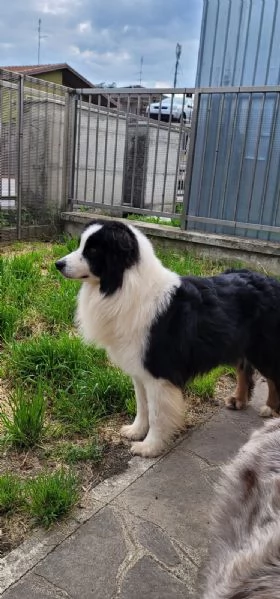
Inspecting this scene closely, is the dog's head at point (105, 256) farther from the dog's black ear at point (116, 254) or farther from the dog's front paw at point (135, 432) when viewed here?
the dog's front paw at point (135, 432)

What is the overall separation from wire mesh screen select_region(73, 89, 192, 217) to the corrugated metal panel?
872 millimetres

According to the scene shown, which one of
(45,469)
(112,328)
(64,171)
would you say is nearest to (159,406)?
(112,328)

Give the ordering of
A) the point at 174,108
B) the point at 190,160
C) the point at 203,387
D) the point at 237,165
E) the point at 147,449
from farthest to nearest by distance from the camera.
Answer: the point at 174,108
the point at 190,160
the point at 237,165
the point at 203,387
the point at 147,449

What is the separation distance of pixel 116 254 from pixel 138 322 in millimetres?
384

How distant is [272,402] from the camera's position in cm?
321

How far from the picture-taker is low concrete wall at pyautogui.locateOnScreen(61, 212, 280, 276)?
5.73m

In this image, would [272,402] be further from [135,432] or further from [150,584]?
[150,584]

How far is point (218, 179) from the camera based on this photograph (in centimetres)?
622

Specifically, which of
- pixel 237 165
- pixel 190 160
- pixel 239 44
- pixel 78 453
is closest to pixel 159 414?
pixel 78 453

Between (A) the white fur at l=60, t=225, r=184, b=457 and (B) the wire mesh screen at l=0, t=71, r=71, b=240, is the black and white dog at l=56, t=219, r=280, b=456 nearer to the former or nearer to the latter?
(A) the white fur at l=60, t=225, r=184, b=457

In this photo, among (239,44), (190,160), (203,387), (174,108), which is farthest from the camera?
(174,108)

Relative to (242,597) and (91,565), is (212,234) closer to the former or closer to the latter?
(91,565)

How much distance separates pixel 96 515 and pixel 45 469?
16.2 inches

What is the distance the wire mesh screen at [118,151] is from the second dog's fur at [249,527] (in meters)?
5.73
